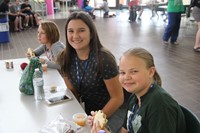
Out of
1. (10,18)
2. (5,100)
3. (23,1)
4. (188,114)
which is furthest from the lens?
(23,1)

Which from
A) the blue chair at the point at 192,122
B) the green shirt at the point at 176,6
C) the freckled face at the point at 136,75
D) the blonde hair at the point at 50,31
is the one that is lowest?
the blue chair at the point at 192,122

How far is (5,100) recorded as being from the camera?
1.67m

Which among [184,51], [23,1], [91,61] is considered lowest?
[184,51]

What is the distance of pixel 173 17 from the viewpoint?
595 centimetres

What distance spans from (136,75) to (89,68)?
64cm

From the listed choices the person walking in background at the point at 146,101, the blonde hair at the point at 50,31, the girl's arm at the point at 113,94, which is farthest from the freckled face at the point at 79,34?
the blonde hair at the point at 50,31

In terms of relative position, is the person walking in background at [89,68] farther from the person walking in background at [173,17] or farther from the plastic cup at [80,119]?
the person walking in background at [173,17]

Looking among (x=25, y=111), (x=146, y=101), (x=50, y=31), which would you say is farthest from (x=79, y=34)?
(x=50, y=31)

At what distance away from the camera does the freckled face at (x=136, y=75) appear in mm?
1235

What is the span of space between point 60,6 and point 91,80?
12.8 m

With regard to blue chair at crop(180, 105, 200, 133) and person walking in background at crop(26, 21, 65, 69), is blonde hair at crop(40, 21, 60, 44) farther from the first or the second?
blue chair at crop(180, 105, 200, 133)

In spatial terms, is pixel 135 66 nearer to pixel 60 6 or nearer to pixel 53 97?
pixel 53 97

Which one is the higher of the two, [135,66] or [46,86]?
[135,66]

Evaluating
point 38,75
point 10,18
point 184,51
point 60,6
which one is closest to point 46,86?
point 38,75
